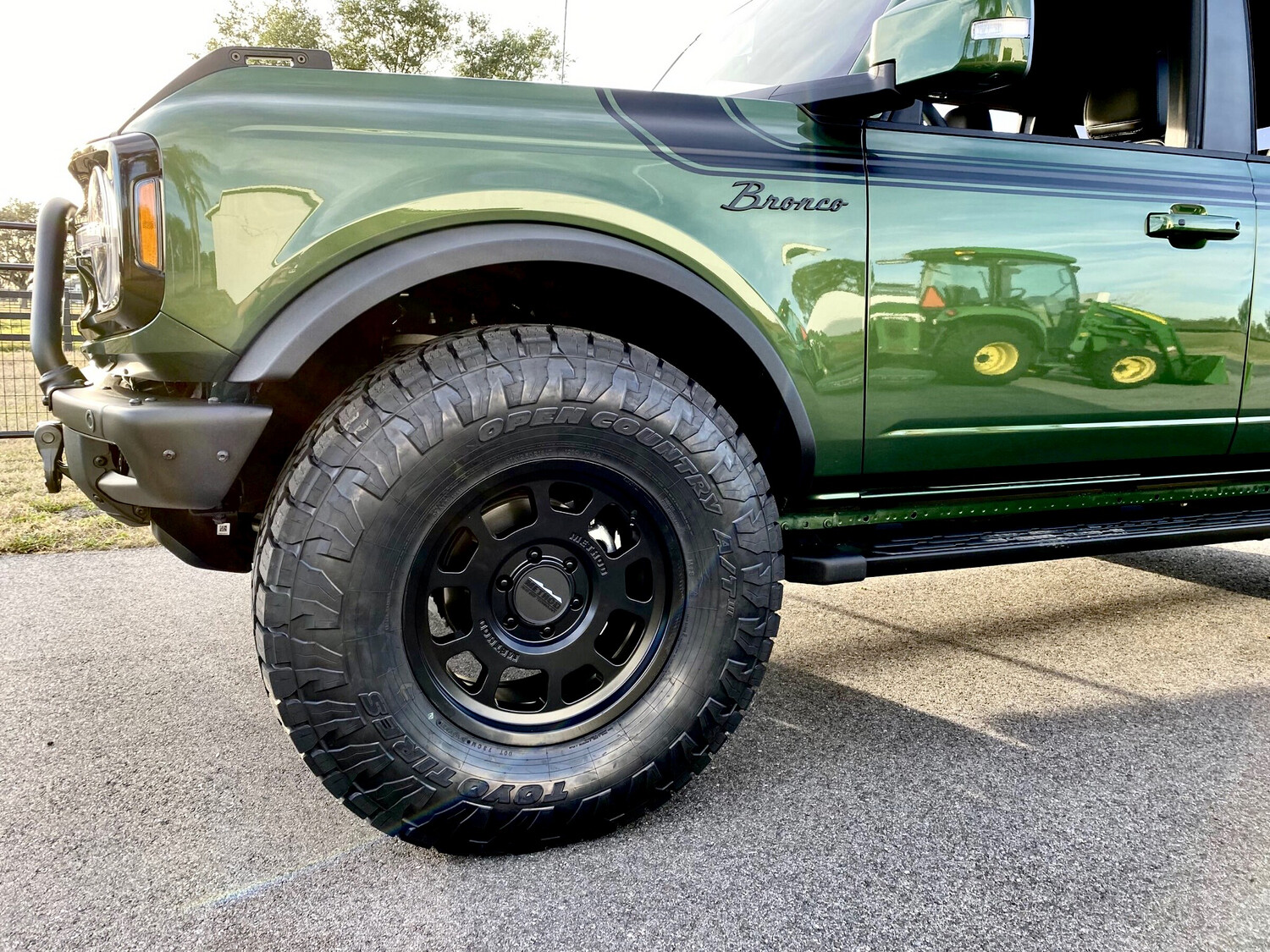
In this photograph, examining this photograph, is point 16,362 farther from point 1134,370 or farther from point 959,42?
point 1134,370

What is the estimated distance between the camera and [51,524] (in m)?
4.25

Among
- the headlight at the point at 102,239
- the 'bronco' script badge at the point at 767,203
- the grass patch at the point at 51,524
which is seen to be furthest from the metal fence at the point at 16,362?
the 'bronco' script badge at the point at 767,203

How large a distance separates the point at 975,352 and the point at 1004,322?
10 cm

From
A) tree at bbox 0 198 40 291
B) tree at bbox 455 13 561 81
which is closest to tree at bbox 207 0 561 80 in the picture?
tree at bbox 455 13 561 81

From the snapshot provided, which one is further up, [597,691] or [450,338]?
[450,338]

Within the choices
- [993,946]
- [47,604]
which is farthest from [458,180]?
[47,604]

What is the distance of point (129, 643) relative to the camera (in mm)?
2760

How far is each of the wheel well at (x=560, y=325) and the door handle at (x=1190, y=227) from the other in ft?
3.65

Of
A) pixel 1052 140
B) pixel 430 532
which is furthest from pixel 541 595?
pixel 1052 140

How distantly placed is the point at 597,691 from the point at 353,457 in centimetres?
69

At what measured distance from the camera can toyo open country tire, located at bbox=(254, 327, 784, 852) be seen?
59.7 inches

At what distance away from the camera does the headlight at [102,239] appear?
1.54 m

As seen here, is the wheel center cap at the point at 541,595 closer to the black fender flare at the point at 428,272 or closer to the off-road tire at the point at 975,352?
the black fender flare at the point at 428,272

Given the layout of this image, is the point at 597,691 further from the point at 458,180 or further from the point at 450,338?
the point at 458,180
